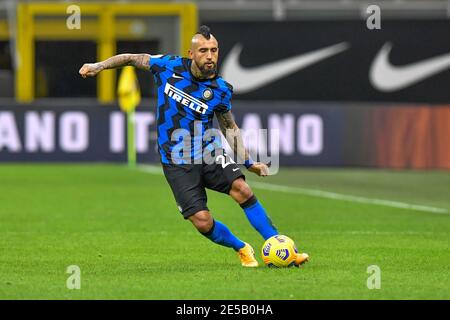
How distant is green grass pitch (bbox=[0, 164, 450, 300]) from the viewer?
9.45m

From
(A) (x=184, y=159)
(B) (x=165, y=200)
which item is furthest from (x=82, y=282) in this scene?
(B) (x=165, y=200)

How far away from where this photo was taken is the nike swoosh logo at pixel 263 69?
2820cm

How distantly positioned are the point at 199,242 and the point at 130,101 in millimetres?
13289

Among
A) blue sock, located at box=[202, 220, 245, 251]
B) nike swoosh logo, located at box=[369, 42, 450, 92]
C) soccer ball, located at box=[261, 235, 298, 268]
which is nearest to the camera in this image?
soccer ball, located at box=[261, 235, 298, 268]

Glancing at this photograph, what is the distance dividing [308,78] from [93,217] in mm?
13429

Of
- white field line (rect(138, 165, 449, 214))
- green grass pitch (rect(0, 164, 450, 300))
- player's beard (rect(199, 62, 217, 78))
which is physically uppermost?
player's beard (rect(199, 62, 217, 78))

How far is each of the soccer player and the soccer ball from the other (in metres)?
0.14

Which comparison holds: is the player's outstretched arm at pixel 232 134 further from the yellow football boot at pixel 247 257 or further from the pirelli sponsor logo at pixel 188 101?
the yellow football boot at pixel 247 257

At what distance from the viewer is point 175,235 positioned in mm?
13781

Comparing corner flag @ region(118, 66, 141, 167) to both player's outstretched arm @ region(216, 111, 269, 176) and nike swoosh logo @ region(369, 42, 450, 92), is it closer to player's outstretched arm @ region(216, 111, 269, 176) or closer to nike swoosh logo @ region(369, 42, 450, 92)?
nike swoosh logo @ region(369, 42, 450, 92)

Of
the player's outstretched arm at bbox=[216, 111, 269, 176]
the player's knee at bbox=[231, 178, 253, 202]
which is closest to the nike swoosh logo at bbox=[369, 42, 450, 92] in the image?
the player's outstretched arm at bbox=[216, 111, 269, 176]

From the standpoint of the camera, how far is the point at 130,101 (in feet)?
85.5

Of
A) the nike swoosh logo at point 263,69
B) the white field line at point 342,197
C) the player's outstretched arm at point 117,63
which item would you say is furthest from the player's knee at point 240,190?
the nike swoosh logo at point 263,69
